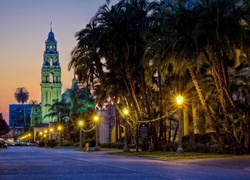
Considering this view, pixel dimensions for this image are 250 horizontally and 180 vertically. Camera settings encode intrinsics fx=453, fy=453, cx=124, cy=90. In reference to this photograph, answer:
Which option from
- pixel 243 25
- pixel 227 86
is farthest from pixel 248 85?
pixel 243 25

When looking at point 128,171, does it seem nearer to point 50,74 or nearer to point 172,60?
point 172,60

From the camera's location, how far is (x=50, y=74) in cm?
18725

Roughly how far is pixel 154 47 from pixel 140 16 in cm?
804

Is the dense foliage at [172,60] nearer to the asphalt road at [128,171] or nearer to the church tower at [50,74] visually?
the asphalt road at [128,171]

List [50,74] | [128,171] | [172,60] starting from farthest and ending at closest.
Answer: [50,74] < [172,60] < [128,171]

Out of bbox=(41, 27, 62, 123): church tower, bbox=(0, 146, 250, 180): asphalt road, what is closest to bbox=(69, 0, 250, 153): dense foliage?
bbox=(0, 146, 250, 180): asphalt road

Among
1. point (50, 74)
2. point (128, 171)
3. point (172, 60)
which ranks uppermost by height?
point (50, 74)

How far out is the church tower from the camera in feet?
605

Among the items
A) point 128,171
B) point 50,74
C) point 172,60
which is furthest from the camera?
point 50,74

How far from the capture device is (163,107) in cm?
4134

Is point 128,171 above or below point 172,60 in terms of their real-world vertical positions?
below

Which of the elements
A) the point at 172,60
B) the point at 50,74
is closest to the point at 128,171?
the point at 172,60

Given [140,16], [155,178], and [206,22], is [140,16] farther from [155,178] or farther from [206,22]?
[155,178]

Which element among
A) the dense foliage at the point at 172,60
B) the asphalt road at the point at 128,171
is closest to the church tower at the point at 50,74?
the dense foliage at the point at 172,60
